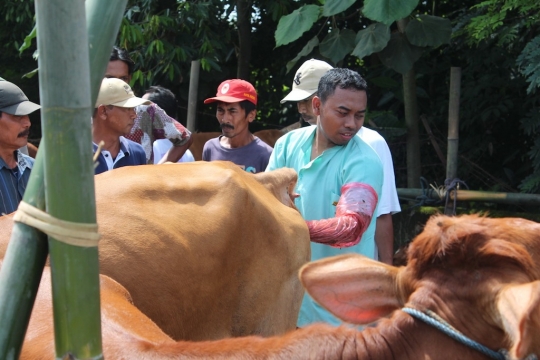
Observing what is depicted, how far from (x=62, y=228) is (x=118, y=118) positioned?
2.68m

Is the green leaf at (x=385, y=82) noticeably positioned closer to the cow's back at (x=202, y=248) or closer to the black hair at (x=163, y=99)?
the black hair at (x=163, y=99)

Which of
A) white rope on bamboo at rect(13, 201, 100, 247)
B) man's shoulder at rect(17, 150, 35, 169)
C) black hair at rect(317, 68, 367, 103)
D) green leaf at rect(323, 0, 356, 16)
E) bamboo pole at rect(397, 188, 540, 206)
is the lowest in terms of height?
bamboo pole at rect(397, 188, 540, 206)

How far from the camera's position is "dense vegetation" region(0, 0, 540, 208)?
670cm

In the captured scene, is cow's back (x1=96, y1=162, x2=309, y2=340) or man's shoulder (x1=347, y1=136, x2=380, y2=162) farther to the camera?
man's shoulder (x1=347, y1=136, x2=380, y2=162)

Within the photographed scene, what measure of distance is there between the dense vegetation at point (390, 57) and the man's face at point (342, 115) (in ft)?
9.25

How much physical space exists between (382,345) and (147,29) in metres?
7.04

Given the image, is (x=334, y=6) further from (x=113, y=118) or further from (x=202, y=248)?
(x=202, y=248)

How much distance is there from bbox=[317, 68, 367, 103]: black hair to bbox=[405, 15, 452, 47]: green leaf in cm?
327

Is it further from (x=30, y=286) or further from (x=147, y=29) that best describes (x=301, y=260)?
(x=147, y=29)

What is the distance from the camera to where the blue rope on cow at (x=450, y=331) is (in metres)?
1.74

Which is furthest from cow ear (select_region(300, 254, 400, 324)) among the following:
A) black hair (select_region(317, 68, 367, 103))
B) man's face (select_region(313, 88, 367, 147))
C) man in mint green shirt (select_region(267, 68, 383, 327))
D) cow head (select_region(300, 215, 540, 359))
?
black hair (select_region(317, 68, 367, 103))

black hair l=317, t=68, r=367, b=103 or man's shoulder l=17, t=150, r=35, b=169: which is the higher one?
black hair l=317, t=68, r=367, b=103

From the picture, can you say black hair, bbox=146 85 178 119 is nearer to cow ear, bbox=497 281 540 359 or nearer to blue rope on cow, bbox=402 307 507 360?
blue rope on cow, bbox=402 307 507 360

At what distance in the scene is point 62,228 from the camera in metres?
1.47
